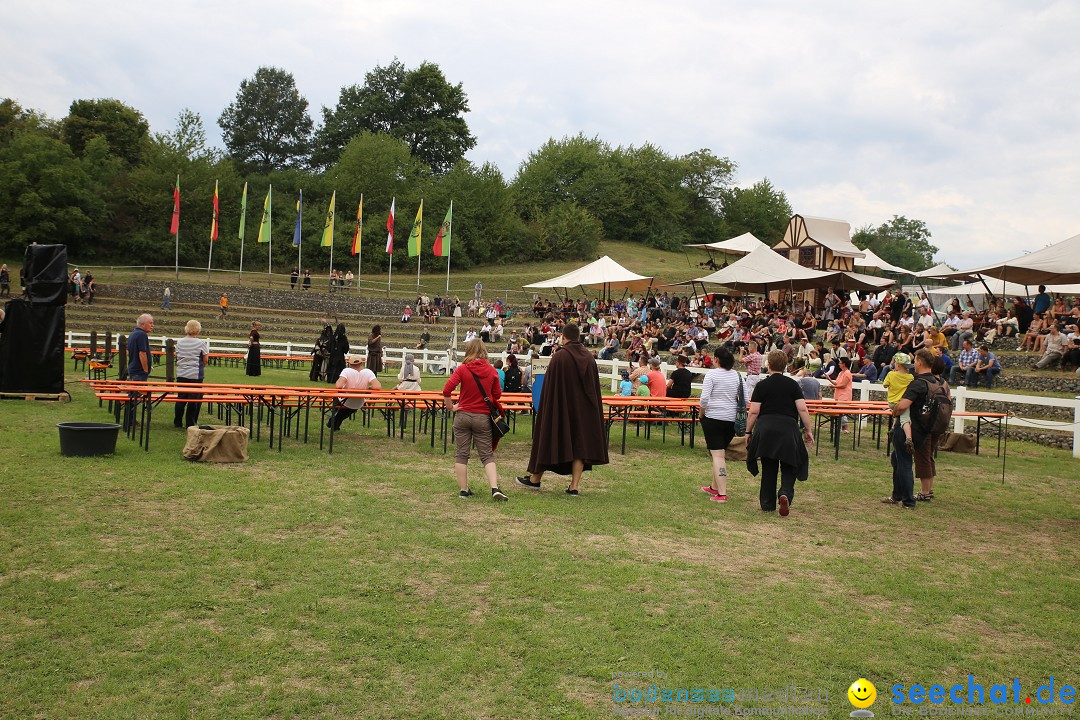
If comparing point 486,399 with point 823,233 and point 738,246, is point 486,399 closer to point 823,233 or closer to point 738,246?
point 738,246

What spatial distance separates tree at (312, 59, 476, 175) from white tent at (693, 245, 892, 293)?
55.1 m

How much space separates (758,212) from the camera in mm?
83062

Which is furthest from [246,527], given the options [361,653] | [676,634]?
[676,634]

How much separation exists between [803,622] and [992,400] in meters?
12.4

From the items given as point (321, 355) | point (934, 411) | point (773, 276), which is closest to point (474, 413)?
point (934, 411)

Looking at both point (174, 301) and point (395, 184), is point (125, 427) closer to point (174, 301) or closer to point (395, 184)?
point (174, 301)

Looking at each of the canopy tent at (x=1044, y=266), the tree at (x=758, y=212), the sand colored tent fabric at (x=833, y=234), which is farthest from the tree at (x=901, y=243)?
the canopy tent at (x=1044, y=266)

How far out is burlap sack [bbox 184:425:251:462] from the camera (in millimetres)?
9875

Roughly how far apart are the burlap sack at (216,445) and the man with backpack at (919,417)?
24.2 feet

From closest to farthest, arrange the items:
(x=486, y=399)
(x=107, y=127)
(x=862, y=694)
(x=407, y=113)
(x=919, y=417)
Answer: (x=862, y=694), (x=486, y=399), (x=919, y=417), (x=107, y=127), (x=407, y=113)

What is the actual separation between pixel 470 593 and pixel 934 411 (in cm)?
590

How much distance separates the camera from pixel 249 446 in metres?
11.3

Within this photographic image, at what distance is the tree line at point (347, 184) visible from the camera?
196ft

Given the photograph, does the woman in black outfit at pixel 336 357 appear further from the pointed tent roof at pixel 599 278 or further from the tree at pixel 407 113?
the tree at pixel 407 113
